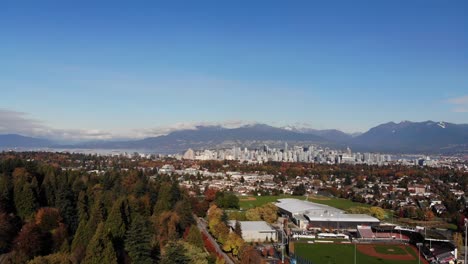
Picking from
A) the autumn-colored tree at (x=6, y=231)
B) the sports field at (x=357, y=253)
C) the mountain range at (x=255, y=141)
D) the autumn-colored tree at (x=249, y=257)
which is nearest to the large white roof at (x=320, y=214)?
the sports field at (x=357, y=253)

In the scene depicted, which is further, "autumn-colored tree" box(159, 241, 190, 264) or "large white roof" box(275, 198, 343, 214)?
"large white roof" box(275, 198, 343, 214)

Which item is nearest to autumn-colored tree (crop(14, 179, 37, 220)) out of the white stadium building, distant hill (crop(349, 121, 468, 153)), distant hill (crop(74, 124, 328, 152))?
the white stadium building

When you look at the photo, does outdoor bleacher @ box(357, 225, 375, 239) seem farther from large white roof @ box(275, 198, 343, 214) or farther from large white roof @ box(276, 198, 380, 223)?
large white roof @ box(275, 198, 343, 214)

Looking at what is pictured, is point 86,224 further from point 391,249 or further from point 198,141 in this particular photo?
point 198,141

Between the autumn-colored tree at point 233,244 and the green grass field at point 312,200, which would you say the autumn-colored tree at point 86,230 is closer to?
the autumn-colored tree at point 233,244

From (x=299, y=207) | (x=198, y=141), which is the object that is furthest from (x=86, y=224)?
(x=198, y=141)
